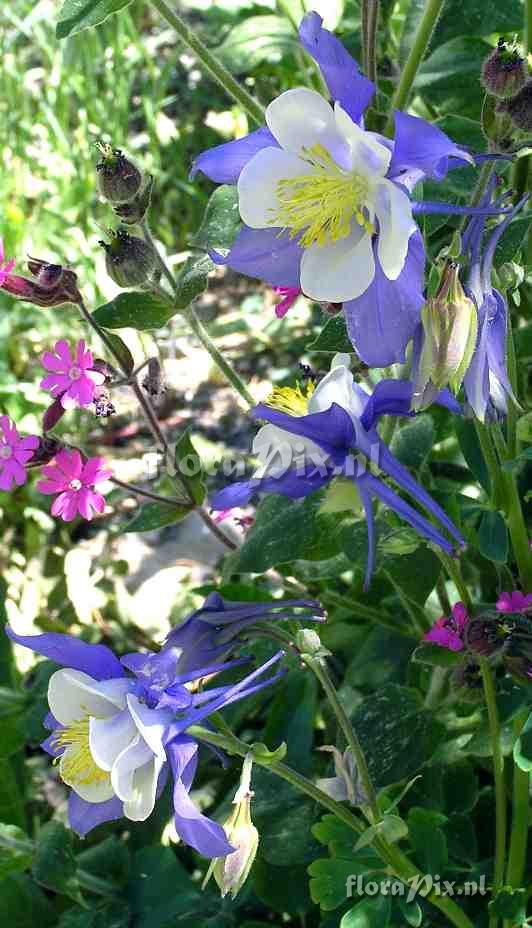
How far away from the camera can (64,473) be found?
3.84 feet

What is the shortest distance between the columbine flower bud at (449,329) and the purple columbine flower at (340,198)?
3 centimetres

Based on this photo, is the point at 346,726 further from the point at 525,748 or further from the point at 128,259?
the point at 128,259

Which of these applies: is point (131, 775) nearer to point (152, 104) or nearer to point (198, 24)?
point (152, 104)

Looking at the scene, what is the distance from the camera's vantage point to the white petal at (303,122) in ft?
2.60

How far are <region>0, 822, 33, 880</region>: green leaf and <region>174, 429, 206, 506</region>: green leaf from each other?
419 mm

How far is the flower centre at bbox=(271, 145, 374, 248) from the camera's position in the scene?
33.0 inches

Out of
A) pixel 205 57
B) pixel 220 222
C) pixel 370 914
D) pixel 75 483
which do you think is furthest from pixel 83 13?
pixel 370 914

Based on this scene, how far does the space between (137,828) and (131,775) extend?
77 centimetres

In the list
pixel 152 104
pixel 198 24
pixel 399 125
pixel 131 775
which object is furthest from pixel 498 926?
pixel 198 24

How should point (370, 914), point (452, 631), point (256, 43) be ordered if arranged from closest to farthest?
1. point (370, 914)
2. point (452, 631)
3. point (256, 43)

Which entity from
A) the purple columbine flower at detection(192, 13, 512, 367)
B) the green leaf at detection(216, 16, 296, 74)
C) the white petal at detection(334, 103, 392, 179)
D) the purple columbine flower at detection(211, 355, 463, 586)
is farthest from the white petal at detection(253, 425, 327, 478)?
the green leaf at detection(216, 16, 296, 74)

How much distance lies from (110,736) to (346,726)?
20 centimetres

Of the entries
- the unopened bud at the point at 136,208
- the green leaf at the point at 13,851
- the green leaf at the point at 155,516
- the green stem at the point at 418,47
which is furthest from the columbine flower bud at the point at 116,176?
the green leaf at the point at 13,851

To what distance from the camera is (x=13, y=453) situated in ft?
3.76
